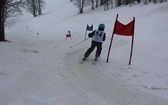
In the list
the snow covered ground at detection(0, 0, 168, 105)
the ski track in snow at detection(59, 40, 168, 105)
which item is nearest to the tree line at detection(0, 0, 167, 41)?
the snow covered ground at detection(0, 0, 168, 105)

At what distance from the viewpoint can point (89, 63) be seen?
9352 mm

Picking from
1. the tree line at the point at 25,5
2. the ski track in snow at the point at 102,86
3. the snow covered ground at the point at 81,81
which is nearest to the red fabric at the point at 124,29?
the snow covered ground at the point at 81,81

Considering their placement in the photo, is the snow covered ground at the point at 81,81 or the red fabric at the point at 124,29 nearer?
the snow covered ground at the point at 81,81

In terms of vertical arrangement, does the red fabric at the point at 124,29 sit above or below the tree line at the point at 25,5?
below

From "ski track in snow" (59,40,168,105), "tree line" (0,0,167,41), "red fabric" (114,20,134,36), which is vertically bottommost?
"ski track in snow" (59,40,168,105)

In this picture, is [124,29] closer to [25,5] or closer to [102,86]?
[102,86]

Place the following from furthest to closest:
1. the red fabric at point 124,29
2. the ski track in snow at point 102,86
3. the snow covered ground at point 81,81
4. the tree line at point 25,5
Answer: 1. the tree line at point 25,5
2. the red fabric at point 124,29
3. the ski track in snow at point 102,86
4. the snow covered ground at point 81,81

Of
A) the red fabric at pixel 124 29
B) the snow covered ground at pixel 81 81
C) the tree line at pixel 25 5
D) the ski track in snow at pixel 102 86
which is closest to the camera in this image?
the snow covered ground at pixel 81 81

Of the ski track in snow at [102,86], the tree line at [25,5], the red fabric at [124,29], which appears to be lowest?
the ski track in snow at [102,86]

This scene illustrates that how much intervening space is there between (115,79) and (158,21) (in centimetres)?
1667

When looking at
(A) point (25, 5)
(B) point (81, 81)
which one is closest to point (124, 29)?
(B) point (81, 81)

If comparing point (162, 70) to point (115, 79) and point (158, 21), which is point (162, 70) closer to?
point (115, 79)

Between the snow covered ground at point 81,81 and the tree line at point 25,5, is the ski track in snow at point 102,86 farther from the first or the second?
the tree line at point 25,5

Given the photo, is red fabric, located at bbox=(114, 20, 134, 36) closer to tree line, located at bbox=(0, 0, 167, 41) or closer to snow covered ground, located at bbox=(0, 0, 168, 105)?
snow covered ground, located at bbox=(0, 0, 168, 105)
